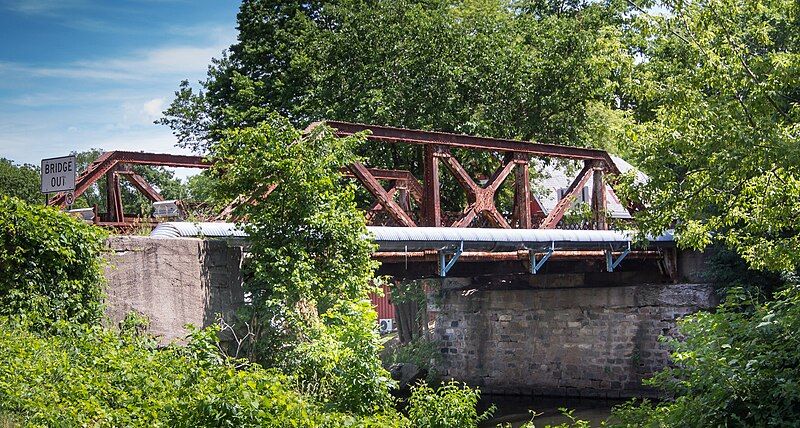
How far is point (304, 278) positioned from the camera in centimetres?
1359

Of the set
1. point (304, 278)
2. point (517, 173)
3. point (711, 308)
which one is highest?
point (517, 173)

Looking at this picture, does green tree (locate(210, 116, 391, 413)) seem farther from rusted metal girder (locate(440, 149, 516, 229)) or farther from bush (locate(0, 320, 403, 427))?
rusted metal girder (locate(440, 149, 516, 229))

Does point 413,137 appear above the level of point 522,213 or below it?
above

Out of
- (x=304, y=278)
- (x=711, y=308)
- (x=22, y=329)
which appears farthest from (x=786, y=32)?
(x=22, y=329)

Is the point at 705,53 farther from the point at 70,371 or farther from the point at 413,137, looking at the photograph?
the point at 70,371

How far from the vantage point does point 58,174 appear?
12477mm

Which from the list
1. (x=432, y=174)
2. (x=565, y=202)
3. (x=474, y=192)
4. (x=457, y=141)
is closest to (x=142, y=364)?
(x=432, y=174)

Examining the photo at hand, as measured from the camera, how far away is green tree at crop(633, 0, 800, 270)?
13297 mm

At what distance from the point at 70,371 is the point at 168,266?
11.0 feet

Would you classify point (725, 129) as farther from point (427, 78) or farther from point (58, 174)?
point (427, 78)

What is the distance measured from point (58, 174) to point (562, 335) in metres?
18.0

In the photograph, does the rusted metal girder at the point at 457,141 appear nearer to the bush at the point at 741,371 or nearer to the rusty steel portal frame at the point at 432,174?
the rusty steel portal frame at the point at 432,174

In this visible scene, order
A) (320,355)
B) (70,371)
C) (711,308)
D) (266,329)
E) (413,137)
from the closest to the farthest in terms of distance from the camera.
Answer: (70,371) → (320,355) → (266,329) → (413,137) → (711,308)

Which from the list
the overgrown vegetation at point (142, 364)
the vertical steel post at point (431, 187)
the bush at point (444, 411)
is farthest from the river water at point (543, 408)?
the overgrown vegetation at point (142, 364)
